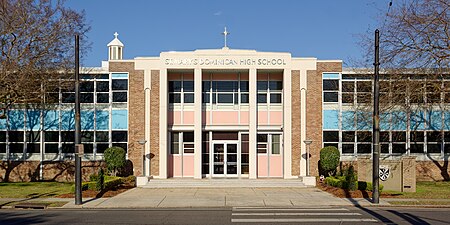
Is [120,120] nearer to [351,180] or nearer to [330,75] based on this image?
[330,75]

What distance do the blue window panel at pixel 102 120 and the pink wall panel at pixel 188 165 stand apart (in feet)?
18.3

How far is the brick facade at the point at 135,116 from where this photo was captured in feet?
112

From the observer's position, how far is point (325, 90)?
35188mm

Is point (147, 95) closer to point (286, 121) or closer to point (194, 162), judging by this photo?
point (194, 162)

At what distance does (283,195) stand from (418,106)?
1204cm

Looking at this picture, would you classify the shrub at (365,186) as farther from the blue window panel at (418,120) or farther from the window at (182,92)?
the window at (182,92)

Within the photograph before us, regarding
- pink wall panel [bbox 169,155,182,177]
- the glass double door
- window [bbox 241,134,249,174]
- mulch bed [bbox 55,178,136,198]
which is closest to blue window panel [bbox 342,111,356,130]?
window [bbox 241,134,249,174]

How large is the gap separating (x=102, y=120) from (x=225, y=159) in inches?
333

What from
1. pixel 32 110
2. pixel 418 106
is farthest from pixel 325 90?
pixel 32 110

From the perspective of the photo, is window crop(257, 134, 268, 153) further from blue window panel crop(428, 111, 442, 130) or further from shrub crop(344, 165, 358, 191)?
blue window panel crop(428, 111, 442, 130)

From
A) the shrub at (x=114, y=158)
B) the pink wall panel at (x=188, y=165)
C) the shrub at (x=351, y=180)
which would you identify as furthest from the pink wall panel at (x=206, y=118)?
the shrub at (x=351, y=180)

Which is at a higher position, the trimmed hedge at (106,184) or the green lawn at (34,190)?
the trimmed hedge at (106,184)

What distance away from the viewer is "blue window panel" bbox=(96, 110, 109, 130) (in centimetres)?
3538

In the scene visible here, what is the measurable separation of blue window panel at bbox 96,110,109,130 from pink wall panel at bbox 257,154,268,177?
33.5 ft
